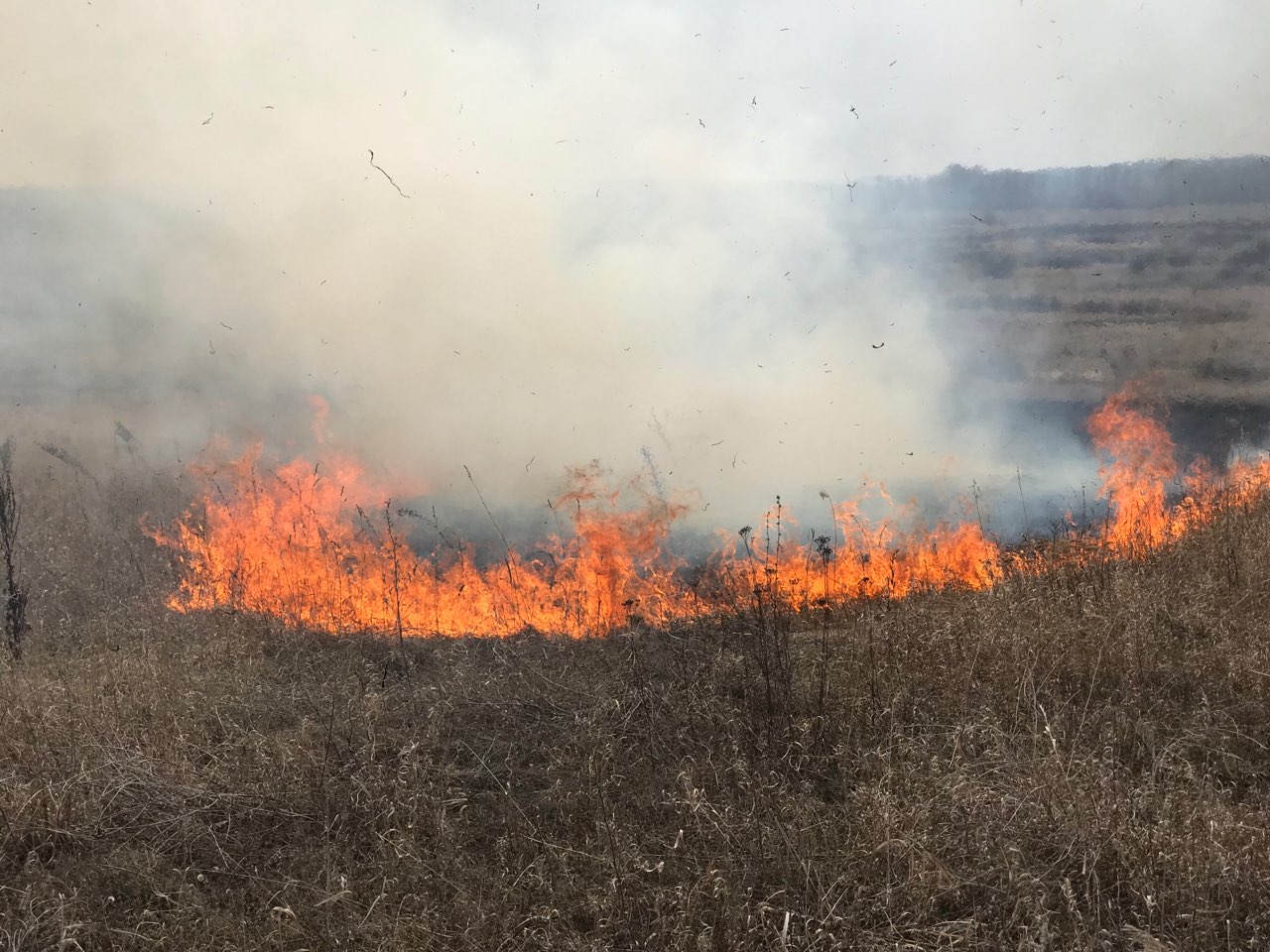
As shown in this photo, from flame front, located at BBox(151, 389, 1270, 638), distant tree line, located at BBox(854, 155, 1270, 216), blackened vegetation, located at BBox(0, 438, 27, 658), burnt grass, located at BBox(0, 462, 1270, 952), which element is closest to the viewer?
burnt grass, located at BBox(0, 462, 1270, 952)

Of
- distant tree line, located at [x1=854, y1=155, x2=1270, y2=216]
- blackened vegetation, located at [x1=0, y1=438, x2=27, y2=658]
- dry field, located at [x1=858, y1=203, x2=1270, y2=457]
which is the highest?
distant tree line, located at [x1=854, y1=155, x2=1270, y2=216]

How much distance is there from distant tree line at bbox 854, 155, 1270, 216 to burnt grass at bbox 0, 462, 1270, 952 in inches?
209

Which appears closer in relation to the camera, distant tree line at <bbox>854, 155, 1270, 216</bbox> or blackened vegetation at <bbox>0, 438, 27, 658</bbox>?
blackened vegetation at <bbox>0, 438, 27, 658</bbox>

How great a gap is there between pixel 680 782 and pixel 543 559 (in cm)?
366

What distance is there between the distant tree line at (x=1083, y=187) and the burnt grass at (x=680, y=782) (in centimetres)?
532

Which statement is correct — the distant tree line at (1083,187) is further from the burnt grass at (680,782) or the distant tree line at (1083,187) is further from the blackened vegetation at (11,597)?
the blackened vegetation at (11,597)

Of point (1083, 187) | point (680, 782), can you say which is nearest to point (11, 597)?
point (680, 782)

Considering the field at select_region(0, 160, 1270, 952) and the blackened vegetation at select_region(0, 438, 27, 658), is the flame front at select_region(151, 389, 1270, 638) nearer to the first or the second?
the field at select_region(0, 160, 1270, 952)

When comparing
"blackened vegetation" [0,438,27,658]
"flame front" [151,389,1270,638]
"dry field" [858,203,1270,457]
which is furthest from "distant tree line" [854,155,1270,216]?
"blackened vegetation" [0,438,27,658]

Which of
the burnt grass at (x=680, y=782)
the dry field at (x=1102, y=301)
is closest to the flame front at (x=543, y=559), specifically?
the burnt grass at (x=680, y=782)

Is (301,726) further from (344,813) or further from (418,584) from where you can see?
(418,584)

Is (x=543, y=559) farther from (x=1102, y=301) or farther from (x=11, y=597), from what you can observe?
(x=1102, y=301)

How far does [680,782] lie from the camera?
4.11 meters

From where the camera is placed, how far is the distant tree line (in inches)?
397
